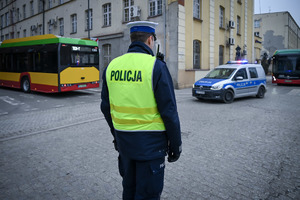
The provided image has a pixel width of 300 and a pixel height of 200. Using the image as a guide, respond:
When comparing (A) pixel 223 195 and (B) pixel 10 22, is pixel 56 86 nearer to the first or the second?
(A) pixel 223 195

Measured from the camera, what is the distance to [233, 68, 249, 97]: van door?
11.4 metres

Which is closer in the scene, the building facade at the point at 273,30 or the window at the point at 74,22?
the window at the point at 74,22

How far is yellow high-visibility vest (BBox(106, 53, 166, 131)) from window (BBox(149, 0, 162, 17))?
16.7m

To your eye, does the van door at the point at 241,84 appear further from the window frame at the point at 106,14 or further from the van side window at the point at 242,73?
the window frame at the point at 106,14

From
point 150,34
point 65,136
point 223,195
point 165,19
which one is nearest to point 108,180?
point 223,195

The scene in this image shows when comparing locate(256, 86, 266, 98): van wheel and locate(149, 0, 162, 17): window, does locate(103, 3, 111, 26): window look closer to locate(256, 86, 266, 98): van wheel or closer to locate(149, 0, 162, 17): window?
locate(149, 0, 162, 17): window

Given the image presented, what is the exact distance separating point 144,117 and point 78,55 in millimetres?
11887

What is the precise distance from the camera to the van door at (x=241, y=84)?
11.4 m

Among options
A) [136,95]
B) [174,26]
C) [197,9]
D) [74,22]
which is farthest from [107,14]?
[136,95]

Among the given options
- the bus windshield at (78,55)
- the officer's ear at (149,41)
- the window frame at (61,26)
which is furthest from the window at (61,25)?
the officer's ear at (149,41)

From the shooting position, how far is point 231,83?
437 inches

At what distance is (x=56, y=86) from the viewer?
12352 mm

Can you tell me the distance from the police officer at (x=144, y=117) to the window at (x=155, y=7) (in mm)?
16634

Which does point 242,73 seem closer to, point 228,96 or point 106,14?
Answer: point 228,96
